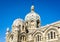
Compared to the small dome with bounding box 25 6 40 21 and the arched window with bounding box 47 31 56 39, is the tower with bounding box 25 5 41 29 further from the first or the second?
the arched window with bounding box 47 31 56 39

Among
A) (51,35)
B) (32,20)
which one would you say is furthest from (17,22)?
(51,35)

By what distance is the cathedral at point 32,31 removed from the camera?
39375 millimetres

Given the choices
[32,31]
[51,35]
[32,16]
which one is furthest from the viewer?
[32,16]

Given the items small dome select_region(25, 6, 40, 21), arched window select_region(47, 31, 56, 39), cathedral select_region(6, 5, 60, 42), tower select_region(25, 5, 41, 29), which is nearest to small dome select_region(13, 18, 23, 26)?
cathedral select_region(6, 5, 60, 42)

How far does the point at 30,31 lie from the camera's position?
46.7m

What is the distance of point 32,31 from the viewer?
45312 millimetres

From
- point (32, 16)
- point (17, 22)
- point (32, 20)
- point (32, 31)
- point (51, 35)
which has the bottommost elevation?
point (51, 35)

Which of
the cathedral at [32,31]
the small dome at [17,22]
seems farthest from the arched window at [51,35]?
the small dome at [17,22]

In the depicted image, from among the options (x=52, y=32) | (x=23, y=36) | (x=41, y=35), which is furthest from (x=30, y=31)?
(x=52, y=32)

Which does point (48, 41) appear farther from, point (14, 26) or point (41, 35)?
point (14, 26)

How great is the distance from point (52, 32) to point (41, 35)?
3328mm

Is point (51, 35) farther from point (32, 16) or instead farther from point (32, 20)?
point (32, 16)

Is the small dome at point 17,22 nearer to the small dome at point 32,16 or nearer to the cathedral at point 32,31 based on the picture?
the cathedral at point 32,31

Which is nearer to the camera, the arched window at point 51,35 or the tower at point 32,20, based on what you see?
the arched window at point 51,35
